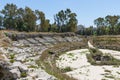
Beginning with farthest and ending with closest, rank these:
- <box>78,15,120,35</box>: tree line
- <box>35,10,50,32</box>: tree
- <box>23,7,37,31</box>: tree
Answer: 1. <box>78,15,120,35</box>: tree line
2. <box>35,10,50,32</box>: tree
3. <box>23,7,37,31</box>: tree

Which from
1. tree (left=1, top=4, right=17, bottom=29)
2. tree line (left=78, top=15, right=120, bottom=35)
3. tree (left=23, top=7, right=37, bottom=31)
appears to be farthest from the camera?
tree line (left=78, top=15, right=120, bottom=35)

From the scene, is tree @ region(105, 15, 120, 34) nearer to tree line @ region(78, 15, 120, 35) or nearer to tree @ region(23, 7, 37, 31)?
tree line @ region(78, 15, 120, 35)

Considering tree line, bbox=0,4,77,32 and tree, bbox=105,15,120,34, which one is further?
tree, bbox=105,15,120,34

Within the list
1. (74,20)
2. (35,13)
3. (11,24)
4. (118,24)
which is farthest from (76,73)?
(118,24)

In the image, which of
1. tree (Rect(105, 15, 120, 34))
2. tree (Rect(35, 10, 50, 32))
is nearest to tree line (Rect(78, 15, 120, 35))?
tree (Rect(105, 15, 120, 34))

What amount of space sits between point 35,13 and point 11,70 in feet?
189

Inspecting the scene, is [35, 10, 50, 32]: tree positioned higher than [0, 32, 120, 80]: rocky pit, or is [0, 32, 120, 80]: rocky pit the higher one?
[35, 10, 50, 32]: tree

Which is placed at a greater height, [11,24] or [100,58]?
[11,24]

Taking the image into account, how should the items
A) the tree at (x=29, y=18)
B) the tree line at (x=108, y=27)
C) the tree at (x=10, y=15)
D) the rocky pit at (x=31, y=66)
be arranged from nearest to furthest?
the rocky pit at (x=31, y=66) → the tree at (x=10, y=15) → the tree at (x=29, y=18) → the tree line at (x=108, y=27)

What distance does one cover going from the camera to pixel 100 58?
35406 mm

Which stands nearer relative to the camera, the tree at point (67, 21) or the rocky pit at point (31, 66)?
the rocky pit at point (31, 66)

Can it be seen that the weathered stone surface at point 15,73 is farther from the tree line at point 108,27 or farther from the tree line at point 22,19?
the tree line at point 108,27

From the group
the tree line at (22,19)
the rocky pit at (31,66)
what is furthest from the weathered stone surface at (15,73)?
the tree line at (22,19)

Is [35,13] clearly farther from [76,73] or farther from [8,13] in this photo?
[76,73]
